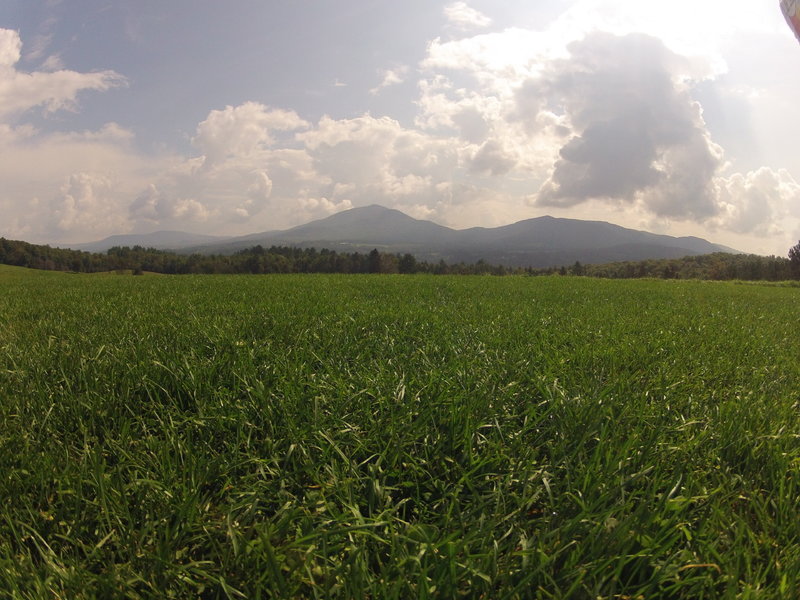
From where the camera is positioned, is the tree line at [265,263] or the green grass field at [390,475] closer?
the green grass field at [390,475]

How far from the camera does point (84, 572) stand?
1.31 m

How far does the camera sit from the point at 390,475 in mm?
1837

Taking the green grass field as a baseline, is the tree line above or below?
above

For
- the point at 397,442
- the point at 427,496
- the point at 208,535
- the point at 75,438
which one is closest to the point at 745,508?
the point at 427,496

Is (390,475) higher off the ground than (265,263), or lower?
lower

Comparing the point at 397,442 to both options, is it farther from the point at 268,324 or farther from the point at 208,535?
the point at 268,324

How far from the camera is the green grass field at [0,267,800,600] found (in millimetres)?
1299

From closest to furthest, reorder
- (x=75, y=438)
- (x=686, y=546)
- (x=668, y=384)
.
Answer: (x=686, y=546)
(x=75, y=438)
(x=668, y=384)

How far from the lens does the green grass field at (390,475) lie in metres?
1.30

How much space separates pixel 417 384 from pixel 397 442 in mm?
868

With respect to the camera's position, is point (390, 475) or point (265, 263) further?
point (265, 263)

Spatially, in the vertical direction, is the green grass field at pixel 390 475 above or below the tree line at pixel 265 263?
below

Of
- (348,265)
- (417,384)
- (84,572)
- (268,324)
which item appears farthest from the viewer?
(348,265)

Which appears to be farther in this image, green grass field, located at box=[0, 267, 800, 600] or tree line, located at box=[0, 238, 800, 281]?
tree line, located at box=[0, 238, 800, 281]
